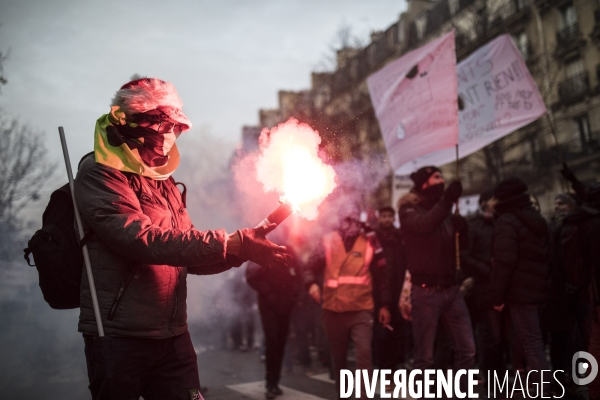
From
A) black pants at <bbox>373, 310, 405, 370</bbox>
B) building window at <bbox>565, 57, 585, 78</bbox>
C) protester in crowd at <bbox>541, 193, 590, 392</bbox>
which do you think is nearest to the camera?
protester in crowd at <bbox>541, 193, 590, 392</bbox>

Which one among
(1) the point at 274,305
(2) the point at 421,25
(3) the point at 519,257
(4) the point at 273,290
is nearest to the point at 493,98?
(3) the point at 519,257

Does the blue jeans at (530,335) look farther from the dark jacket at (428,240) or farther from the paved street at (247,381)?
the paved street at (247,381)

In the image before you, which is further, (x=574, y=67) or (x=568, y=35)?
(x=574, y=67)

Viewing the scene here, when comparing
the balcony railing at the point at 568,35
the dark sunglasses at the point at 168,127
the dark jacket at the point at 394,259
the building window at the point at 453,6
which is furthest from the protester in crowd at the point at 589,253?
the balcony railing at the point at 568,35

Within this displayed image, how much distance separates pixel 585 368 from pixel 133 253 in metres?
4.43

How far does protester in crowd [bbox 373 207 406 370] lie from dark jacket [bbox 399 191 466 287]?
6.28 ft

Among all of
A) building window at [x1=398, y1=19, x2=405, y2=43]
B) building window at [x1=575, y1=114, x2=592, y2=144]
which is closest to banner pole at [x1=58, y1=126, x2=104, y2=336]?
building window at [x1=575, y1=114, x2=592, y2=144]

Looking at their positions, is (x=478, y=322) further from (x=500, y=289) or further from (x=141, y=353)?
(x=141, y=353)

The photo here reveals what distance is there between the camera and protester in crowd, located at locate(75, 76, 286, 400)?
2334mm

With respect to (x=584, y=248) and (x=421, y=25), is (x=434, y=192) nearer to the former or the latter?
(x=584, y=248)

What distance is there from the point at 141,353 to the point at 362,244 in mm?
3499

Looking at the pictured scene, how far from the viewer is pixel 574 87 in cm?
2733

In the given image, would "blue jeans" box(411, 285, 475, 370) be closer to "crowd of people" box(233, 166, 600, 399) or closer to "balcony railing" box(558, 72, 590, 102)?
"crowd of people" box(233, 166, 600, 399)

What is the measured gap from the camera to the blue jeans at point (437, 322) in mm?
5121
